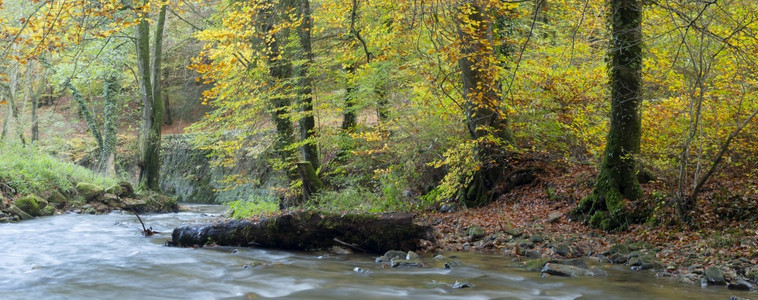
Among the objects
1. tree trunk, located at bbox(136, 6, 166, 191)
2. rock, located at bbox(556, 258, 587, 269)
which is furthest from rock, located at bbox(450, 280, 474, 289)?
tree trunk, located at bbox(136, 6, 166, 191)

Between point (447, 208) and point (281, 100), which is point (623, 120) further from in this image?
point (281, 100)

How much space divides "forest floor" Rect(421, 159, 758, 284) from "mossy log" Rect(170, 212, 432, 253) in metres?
0.62

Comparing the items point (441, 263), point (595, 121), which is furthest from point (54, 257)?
point (595, 121)

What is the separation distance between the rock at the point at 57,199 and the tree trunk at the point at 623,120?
14754 millimetres

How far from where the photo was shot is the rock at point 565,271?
21.6 feet

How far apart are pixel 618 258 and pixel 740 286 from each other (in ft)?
5.74

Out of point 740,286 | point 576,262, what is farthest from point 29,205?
point 740,286

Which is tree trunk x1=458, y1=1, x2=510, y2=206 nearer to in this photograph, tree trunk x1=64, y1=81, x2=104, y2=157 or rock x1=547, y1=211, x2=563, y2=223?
rock x1=547, y1=211, x2=563, y2=223

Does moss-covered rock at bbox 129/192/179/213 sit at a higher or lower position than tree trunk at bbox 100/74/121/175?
lower

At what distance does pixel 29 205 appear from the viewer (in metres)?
14.8

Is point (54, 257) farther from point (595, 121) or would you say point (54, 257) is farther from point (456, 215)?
point (595, 121)

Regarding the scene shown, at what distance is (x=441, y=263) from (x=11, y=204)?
12186mm

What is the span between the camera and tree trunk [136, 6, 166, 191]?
19641mm

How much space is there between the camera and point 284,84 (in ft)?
45.2
